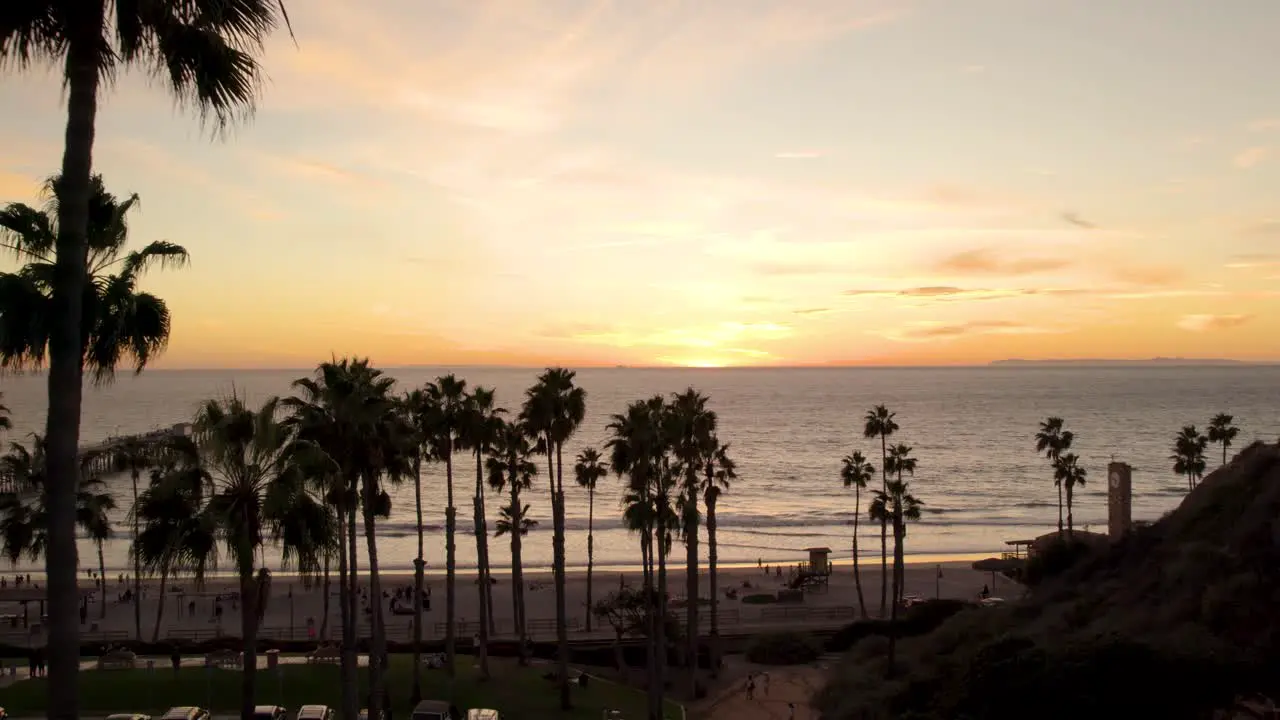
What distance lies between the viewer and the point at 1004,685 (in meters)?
18.3

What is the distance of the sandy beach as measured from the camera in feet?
143

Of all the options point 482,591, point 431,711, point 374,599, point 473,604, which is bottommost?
point 473,604

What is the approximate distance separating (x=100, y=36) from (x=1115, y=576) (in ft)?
115

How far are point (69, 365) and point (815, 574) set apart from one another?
54.4m

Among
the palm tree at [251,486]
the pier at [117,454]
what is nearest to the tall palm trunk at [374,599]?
the pier at [117,454]

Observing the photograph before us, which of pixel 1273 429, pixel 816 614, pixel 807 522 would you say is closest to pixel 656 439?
pixel 816 614

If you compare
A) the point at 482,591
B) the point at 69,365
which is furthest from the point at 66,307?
the point at 482,591

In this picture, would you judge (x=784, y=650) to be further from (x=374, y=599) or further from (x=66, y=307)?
(x=66, y=307)

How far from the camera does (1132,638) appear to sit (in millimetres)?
19516

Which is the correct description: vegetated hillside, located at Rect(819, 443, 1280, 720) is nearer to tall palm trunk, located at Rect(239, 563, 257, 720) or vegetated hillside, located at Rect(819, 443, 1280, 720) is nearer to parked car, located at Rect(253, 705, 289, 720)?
tall palm trunk, located at Rect(239, 563, 257, 720)

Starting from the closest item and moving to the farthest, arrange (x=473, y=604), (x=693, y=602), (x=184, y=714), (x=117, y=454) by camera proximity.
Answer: (x=184, y=714)
(x=693, y=602)
(x=117, y=454)
(x=473, y=604)

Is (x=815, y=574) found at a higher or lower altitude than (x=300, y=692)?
lower

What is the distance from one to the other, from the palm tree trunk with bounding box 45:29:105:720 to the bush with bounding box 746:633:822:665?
3474 centimetres

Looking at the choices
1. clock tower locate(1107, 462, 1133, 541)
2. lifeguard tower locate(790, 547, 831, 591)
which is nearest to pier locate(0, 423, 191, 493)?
lifeguard tower locate(790, 547, 831, 591)
